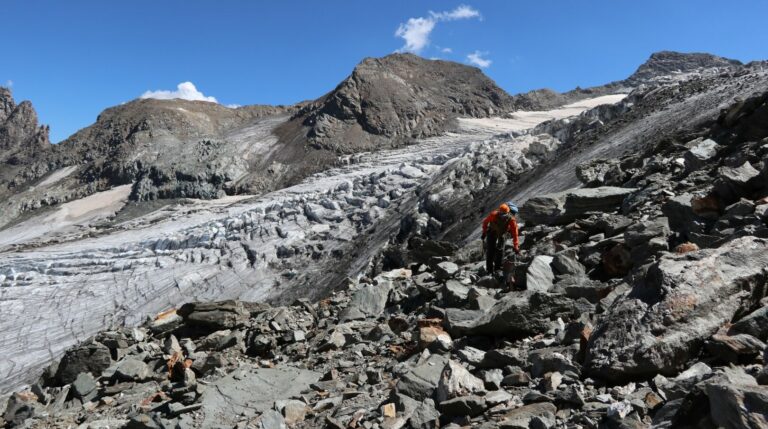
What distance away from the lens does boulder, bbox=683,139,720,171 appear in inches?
463

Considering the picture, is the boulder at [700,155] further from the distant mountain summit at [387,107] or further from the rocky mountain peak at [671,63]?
the rocky mountain peak at [671,63]

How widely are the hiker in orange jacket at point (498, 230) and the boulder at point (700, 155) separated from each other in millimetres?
5315

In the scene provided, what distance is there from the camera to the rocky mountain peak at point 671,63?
86188 millimetres

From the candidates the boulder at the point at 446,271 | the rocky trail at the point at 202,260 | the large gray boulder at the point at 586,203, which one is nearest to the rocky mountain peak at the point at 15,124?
the rocky trail at the point at 202,260

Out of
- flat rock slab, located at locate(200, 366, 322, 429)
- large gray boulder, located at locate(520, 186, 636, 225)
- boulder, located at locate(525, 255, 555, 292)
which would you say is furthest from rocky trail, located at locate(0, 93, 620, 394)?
flat rock slab, located at locate(200, 366, 322, 429)

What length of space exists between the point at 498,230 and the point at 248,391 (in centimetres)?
532

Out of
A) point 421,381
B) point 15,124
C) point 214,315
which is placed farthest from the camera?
point 15,124

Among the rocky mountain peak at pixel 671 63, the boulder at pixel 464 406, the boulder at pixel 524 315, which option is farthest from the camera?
the rocky mountain peak at pixel 671 63

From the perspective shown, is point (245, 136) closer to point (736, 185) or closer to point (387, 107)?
point (387, 107)

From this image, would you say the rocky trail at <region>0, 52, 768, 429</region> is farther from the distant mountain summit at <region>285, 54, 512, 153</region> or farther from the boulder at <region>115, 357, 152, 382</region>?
the distant mountain summit at <region>285, 54, 512, 153</region>

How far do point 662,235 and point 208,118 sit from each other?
77.7 metres

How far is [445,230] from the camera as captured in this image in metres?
24.9

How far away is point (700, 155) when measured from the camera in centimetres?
1188

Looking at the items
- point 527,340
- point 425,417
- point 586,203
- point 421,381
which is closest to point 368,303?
point 527,340
